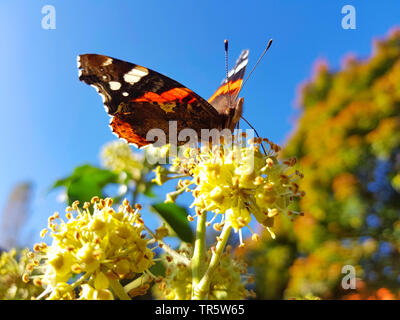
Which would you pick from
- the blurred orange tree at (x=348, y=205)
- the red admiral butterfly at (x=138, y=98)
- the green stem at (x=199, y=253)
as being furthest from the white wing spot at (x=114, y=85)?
the blurred orange tree at (x=348, y=205)

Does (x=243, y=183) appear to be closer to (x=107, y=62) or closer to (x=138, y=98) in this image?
(x=138, y=98)

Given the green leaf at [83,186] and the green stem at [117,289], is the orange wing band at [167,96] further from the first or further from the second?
the green stem at [117,289]

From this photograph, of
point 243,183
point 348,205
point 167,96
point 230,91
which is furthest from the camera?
point 348,205

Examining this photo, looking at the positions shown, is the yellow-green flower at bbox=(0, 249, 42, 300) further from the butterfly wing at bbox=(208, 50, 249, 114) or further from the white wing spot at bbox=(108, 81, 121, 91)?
the butterfly wing at bbox=(208, 50, 249, 114)

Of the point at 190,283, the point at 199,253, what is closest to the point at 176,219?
the point at 190,283

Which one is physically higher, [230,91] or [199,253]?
[230,91]

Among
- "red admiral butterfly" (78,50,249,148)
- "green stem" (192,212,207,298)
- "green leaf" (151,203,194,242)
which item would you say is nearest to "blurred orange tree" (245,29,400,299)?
"green leaf" (151,203,194,242)
